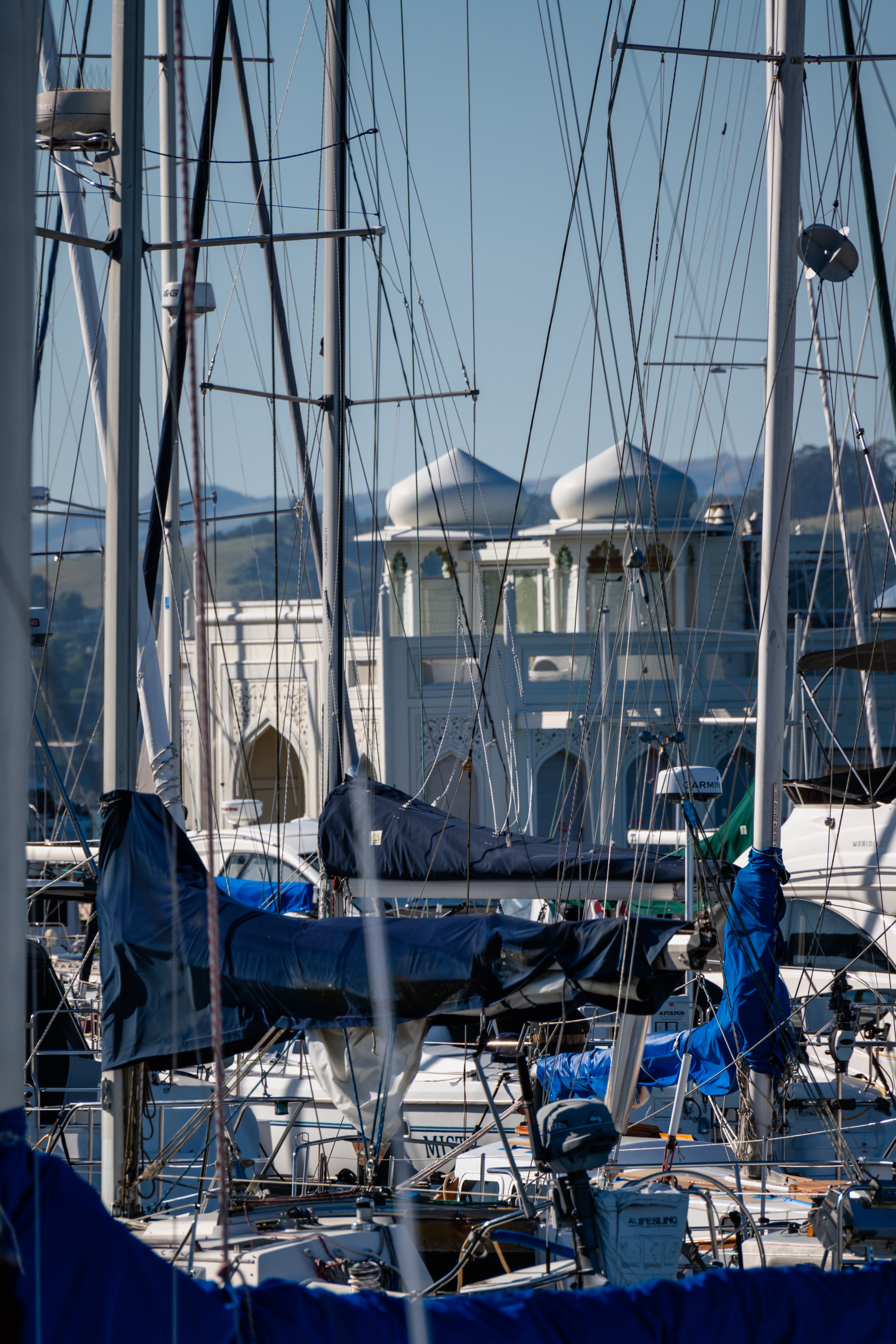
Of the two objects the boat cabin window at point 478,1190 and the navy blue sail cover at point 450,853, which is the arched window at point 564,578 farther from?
the boat cabin window at point 478,1190

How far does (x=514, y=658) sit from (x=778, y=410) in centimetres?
1504

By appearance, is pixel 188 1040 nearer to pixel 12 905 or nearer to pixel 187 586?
pixel 12 905

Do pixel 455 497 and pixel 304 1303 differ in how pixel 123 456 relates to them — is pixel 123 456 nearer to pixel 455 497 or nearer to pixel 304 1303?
pixel 304 1303

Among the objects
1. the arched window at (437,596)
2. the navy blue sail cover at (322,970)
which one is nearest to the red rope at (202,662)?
the navy blue sail cover at (322,970)

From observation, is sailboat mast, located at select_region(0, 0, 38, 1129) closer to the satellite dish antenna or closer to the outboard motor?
the outboard motor

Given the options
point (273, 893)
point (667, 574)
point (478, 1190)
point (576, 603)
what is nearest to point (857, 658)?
point (273, 893)

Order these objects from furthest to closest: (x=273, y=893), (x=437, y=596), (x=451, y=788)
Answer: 1. (x=437, y=596)
2. (x=451, y=788)
3. (x=273, y=893)

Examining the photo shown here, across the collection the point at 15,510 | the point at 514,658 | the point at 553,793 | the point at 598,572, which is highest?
the point at 598,572

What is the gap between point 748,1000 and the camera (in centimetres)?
685

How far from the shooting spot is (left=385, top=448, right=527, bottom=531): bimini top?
28344mm

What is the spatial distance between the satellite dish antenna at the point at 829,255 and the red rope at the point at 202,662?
5.71 metres

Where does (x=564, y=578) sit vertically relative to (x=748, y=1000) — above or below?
above

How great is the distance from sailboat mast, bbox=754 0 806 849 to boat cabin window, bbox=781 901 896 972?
10.1 feet

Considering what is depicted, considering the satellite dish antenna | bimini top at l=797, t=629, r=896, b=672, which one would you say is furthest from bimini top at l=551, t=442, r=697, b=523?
the satellite dish antenna
